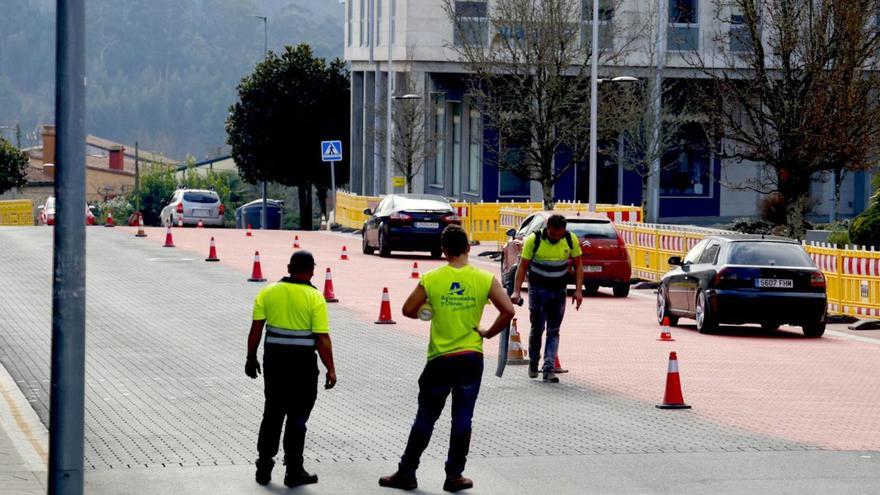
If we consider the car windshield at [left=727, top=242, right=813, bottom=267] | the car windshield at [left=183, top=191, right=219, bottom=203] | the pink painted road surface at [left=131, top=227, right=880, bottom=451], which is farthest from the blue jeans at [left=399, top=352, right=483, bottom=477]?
the car windshield at [left=183, top=191, right=219, bottom=203]

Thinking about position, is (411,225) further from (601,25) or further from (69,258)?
(69,258)

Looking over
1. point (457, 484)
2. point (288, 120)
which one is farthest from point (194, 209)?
point (457, 484)

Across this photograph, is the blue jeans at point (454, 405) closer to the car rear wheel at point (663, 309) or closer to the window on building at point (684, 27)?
the car rear wheel at point (663, 309)

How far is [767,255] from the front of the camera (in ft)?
74.9

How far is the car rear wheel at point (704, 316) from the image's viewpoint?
22.8m

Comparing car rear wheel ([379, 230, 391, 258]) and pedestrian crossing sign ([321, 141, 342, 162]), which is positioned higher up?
pedestrian crossing sign ([321, 141, 342, 162])

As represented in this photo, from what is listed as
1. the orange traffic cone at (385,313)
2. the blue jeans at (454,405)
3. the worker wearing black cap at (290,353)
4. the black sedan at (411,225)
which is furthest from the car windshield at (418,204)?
the blue jeans at (454,405)

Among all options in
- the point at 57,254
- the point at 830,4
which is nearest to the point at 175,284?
the point at 830,4

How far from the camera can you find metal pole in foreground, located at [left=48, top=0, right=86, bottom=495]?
7953mm

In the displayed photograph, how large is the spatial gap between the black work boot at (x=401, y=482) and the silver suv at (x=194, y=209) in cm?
5155

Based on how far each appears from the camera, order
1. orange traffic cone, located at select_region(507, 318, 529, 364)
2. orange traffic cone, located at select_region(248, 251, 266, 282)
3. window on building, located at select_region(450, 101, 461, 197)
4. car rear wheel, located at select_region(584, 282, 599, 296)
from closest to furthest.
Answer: orange traffic cone, located at select_region(507, 318, 529, 364) < car rear wheel, located at select_region(584, 282, 599, 296) < orange traffic cone, located at select_region(248, 251, 266, 282) < window on building, located at select_region(450, 101, 461, 197)

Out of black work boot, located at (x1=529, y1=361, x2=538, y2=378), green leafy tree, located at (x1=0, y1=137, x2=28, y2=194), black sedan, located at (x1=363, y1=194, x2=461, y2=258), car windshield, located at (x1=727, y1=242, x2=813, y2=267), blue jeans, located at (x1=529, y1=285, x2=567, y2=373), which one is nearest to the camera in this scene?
blue jeans, located at (x1=529, y1=285, x2=567, y2=373)

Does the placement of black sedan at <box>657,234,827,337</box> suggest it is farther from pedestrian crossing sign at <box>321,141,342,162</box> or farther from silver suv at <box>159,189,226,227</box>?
silver suv at <box>159,189,226,227</box>

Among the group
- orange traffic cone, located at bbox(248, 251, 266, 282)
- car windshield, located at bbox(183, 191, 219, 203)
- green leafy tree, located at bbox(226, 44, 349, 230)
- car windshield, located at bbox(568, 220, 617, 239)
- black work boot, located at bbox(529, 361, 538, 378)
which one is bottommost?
black work boot, located at bbox(529, 361, 538, 378)
